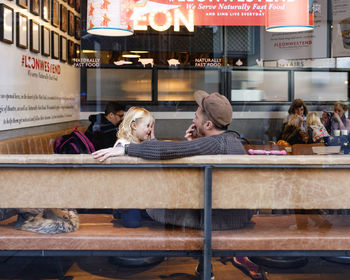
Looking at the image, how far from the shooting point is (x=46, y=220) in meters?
2.43

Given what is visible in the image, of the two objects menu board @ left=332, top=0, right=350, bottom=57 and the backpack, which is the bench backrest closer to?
the backpack

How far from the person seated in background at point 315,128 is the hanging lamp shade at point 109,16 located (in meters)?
2.21

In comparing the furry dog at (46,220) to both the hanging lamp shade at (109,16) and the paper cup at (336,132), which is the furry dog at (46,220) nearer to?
the hanging lamp shade at (109,16)

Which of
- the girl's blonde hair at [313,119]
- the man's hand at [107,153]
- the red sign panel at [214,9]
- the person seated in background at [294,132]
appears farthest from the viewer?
the girl's blonde hair at [313,119]

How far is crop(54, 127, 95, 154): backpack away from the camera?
3.55m

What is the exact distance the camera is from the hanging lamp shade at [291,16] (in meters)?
4.07

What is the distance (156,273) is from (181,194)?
562mm

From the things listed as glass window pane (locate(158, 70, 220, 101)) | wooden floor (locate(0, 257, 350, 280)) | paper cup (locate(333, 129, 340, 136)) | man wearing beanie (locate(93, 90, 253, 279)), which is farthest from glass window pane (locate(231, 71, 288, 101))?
wooden floor (locate(0, 257, 350, 280))

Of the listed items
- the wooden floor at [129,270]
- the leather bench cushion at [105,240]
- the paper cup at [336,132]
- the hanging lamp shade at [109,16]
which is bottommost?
the wooden floor at [129,270]

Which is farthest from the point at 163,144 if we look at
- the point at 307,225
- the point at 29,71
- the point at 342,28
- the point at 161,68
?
the point at 342,28

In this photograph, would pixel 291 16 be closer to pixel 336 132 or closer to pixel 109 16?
pixel 336 132

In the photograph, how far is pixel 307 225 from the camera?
2.57 meters

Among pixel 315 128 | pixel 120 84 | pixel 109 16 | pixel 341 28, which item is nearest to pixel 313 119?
pixel 315 128

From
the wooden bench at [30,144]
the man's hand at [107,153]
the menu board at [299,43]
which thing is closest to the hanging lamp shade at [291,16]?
the menu board at [299,43]
